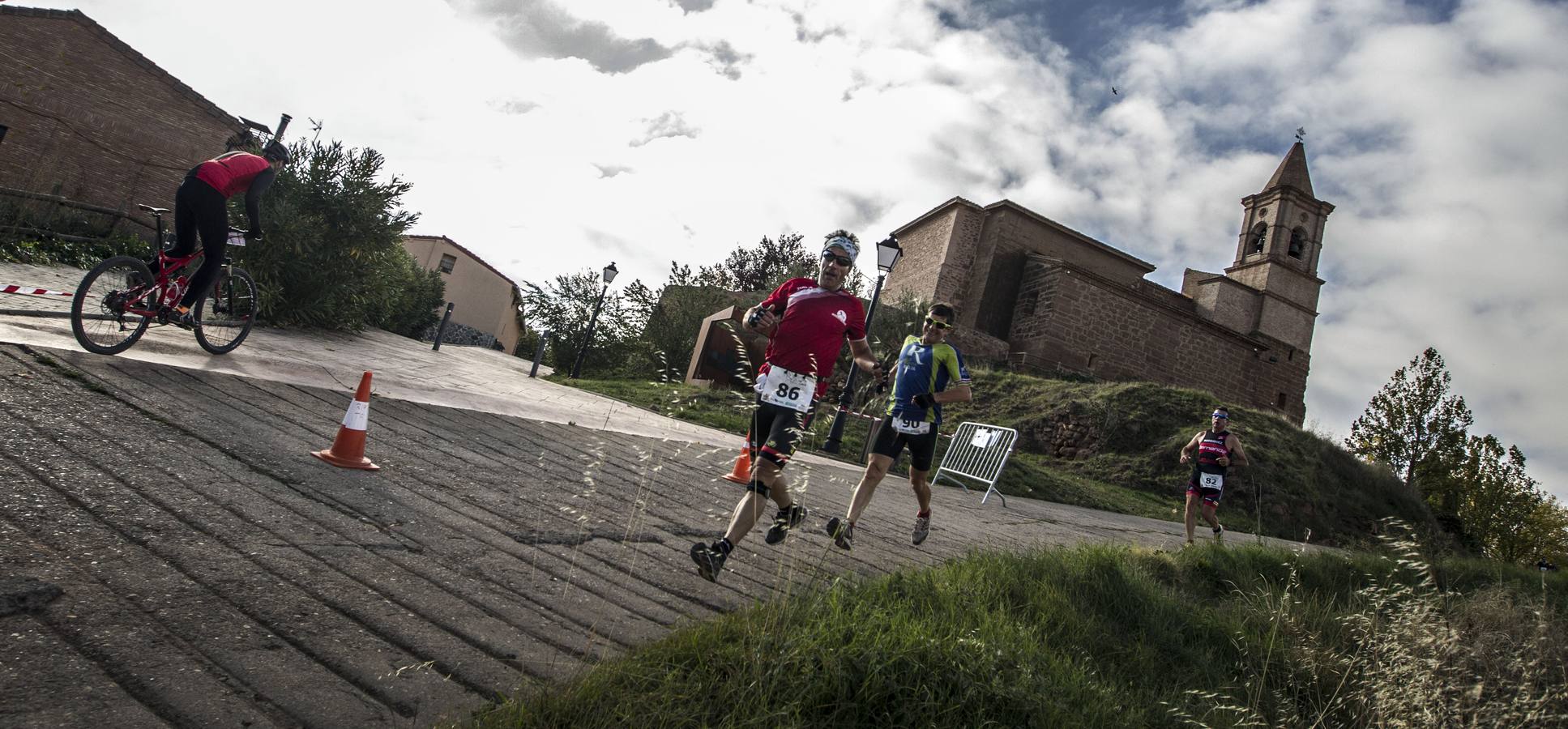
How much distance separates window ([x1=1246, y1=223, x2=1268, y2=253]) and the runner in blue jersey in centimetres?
4017

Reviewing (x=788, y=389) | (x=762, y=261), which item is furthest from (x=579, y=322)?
(x=788, y=389)

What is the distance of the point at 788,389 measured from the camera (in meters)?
4.07

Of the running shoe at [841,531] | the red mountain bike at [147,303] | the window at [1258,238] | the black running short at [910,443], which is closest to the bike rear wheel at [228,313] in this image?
the red mountain bike at [147,303]

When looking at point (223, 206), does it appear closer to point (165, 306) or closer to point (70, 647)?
point (165, 306)

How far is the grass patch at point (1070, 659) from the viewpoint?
92.2 inches

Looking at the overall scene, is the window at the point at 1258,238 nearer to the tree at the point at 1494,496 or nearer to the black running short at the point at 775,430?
the tree at the point at 1494,496

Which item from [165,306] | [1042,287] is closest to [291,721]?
[165,306]

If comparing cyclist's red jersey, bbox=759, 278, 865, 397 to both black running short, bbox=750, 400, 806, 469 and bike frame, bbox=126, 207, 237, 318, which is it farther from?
bike frame, bbox=126, 207, 237, 318

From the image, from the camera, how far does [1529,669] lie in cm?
470

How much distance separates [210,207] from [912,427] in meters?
5.61

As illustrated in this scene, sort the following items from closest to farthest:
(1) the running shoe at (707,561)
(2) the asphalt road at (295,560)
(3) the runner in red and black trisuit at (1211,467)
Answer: (2) the asphalt road at (295,560) → (1) the running shoe at (707,561) → (3) the runner in red and black trisuit at (1211,467)

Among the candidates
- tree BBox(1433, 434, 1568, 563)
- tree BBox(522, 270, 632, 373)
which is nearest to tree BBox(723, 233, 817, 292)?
tree BBox(522, 270, 632, 373)

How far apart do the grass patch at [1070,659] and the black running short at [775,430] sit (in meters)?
0.67

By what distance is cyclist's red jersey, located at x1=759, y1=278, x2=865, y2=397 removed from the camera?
4.14 meters
